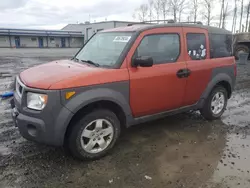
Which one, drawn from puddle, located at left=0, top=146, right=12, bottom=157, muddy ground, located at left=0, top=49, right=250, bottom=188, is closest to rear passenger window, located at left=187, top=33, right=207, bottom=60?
muddy ground, located at left=0, top=49, right=250, bottom=188

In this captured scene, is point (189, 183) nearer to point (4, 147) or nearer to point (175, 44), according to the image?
point (175, 44)

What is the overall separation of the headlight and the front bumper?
0.15 feet

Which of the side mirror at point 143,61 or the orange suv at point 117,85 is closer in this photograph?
the orange suv at point 117,85

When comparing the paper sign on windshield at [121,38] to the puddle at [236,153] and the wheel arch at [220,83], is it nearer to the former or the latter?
the wheel arch at [220,83]

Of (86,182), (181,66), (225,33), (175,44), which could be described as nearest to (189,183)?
(86,182)

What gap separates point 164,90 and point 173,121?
1.38 meters

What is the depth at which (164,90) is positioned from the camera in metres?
4.26

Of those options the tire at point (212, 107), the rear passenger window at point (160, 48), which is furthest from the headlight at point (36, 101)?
the tire at point (212, 107)

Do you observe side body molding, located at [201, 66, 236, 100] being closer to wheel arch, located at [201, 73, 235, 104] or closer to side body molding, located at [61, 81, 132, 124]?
wheel arch, located at [201, 73, 235, 104]

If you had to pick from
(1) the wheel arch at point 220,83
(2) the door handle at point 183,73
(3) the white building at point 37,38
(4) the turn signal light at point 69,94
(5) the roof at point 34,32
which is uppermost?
(5) the roof at point 34,32

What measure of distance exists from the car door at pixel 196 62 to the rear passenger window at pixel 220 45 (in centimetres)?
15

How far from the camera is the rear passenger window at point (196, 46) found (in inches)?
184

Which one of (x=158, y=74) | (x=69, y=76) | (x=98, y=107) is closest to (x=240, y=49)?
(x=158, y=74)

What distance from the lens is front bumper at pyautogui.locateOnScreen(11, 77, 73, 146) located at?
3.19m
